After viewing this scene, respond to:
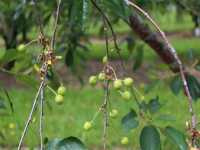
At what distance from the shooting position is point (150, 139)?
1.09 meters

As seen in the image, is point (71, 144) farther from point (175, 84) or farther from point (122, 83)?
point (175, 84)

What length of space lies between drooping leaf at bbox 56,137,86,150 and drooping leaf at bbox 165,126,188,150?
0.19 m

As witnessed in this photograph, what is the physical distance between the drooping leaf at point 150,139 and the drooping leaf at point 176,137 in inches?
0.9

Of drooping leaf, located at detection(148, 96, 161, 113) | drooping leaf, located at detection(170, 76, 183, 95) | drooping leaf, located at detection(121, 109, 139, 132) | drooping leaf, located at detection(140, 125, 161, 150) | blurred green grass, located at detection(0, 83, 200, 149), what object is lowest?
blurred green grass, located at detection(0, 83, 200, 149)

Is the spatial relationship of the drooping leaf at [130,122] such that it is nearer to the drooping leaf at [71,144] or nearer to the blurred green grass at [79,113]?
the drooping leaf at [71,144]

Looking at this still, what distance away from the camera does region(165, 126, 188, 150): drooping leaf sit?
3.43 feet

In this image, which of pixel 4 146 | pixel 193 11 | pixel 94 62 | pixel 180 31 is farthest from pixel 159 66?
pixel 180 31

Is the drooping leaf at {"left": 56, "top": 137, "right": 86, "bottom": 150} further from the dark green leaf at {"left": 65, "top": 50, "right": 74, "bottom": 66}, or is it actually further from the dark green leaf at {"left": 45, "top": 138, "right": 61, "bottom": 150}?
the dark green leaf at {"left": 65, "top": 50, "right": 74, "bottom": 66}

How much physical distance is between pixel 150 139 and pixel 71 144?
0.68 ft

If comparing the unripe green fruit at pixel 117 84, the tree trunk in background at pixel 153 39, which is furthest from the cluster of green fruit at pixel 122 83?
Answer: the tree trunk in background at pixel 153 39

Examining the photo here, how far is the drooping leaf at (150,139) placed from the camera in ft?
3.55

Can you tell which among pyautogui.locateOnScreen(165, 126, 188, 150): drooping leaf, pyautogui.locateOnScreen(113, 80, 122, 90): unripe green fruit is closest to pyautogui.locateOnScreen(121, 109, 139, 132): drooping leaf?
pyautogui.locateOnScreen(165, 126, 188, 150): drooping leaf

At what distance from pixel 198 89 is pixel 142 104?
1.96 feet

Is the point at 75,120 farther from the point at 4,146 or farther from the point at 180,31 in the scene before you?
the point at 180,31
